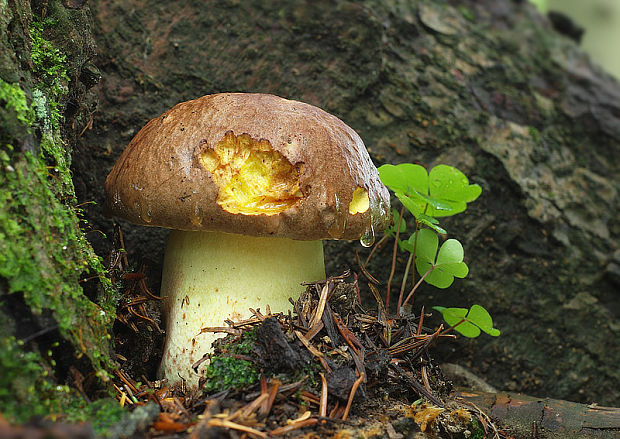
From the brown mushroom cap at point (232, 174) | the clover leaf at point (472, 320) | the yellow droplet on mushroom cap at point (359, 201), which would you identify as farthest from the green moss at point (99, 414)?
the clover leaf at point (472, 320)

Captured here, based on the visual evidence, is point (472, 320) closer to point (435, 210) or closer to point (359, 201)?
point (435, 210)

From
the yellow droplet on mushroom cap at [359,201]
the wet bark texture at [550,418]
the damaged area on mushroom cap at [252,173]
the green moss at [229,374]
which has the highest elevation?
the damaged area on mushroom cap at [252,173]

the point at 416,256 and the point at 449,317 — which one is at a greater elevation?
the point at 416,256

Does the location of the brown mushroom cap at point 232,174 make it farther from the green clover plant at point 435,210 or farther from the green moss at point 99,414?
the green moss at point 99,414

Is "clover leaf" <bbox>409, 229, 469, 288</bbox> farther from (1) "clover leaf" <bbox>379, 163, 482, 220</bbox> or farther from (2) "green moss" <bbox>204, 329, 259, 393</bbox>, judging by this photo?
(2) "green moss" <bbox>204, 329, 259, 393</bbox>

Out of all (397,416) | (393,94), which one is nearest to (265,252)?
(397,416)

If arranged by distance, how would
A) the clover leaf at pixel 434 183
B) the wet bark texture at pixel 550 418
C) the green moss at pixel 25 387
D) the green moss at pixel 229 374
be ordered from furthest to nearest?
the clover leaf at pixel 434 183, the wet bark texture at pixel 550 418, the green moss at pixel 229 374, the green moss at pixel 25 387

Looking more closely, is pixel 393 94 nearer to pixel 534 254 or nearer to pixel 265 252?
pixel 534 254
